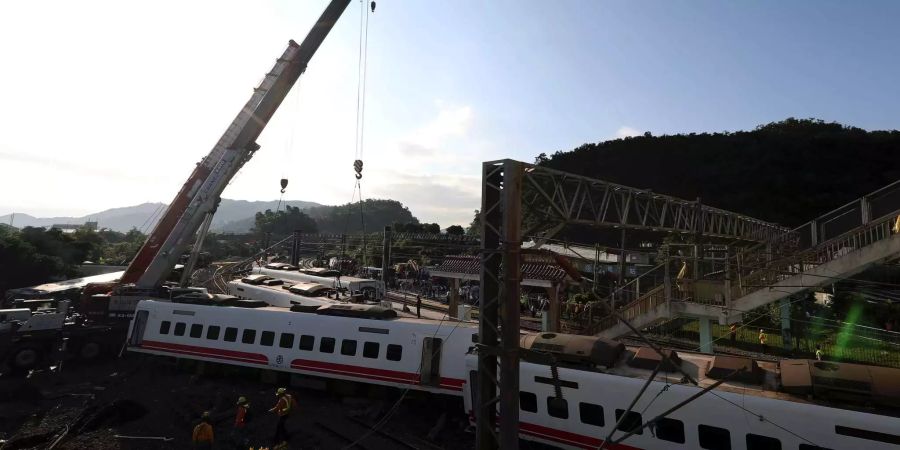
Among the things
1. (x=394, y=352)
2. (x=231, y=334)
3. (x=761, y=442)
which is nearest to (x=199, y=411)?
(x=231, y=334)

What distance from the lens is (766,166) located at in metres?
66.9

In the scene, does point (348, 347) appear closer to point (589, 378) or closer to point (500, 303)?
point (589, 378)

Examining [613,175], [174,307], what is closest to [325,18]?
[174,307]

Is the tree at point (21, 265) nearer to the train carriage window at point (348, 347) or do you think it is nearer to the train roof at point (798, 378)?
the train carriage window at point (348, 347)

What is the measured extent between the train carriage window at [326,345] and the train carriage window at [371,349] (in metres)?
1.36

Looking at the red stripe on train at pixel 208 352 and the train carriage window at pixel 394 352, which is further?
the red stripe on train at pixel 208 352

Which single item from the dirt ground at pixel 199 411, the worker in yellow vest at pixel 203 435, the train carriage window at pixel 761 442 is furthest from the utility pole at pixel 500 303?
the worker in yellow vest at pixel 203 435

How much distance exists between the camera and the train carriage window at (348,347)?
1486 cm

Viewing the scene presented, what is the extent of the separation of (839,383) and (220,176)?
87.8 ft

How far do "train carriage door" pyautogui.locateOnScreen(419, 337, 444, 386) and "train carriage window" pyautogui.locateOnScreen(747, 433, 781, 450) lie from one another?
26.2ft

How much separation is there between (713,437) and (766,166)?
243 ft

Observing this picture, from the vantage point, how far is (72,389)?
55.4ft

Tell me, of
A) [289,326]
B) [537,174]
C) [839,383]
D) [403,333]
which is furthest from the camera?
[289,326]

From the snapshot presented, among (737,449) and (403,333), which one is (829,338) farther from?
(403,333)
